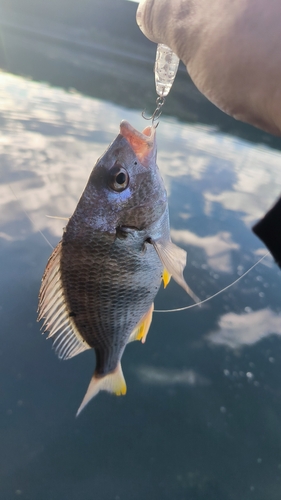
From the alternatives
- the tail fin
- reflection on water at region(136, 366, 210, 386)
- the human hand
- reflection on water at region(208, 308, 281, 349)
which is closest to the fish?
the tail fin

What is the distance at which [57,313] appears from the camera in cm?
135

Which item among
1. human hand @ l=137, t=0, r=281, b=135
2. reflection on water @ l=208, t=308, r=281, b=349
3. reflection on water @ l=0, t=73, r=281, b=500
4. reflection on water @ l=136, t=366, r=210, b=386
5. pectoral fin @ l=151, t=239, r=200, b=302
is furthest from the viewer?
reflection on water @ l=208, t=308, r=281, b=349

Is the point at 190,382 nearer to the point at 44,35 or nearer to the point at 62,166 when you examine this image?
the point at 62,166

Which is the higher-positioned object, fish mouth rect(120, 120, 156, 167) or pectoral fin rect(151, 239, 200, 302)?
fish mouth rect(120, 120, 156, 167)

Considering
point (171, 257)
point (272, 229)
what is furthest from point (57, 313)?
point (272, 229)

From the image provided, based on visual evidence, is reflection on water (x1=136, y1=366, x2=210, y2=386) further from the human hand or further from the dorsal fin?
the human hand

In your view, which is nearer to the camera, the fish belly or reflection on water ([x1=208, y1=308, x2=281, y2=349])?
the fish belly

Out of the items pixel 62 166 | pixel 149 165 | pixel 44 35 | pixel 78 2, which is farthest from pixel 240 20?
pixel 78 2

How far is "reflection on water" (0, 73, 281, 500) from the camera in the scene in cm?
209

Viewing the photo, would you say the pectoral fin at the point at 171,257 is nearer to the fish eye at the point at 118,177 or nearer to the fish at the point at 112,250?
the fish at the point at 112,250

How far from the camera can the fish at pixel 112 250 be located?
47.5 inches

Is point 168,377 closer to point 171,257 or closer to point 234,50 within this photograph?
point 171,257

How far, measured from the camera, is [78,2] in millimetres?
24625

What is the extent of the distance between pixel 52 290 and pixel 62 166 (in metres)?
4.29
